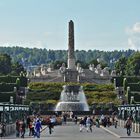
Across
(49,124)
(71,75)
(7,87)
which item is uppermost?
(71,75)

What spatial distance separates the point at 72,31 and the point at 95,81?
12.0 metres

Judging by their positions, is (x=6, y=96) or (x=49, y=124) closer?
(x=49, y=124)

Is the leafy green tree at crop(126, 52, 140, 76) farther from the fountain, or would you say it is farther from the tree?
the fountain

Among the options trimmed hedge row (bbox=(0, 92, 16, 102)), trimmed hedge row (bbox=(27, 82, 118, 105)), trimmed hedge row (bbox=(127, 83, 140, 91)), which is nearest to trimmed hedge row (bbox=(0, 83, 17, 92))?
trimmed hedge row (bbox=(27, 82, 118, 105))

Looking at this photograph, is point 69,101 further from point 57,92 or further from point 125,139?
point 125,139

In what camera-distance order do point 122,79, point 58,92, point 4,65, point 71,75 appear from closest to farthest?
point 58,92, point 122,79, point 71,75, point 4,65

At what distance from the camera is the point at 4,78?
133m

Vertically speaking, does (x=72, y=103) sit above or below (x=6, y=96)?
below

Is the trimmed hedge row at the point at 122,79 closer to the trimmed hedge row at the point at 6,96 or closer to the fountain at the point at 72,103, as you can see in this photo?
the trimmed hedge row at the point at 6,96

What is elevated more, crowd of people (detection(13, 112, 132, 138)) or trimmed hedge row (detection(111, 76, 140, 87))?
trimmed hedge row (detection(111, 76, 140, 87))

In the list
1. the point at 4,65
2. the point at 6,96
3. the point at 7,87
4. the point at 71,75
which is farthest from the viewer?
the point at 4,65

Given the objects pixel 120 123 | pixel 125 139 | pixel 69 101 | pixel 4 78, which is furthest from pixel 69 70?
pixel 125 139

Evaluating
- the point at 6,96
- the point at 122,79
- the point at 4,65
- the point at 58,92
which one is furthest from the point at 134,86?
the point at 4,65

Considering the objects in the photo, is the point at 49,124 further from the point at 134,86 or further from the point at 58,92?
the point at 134,86
